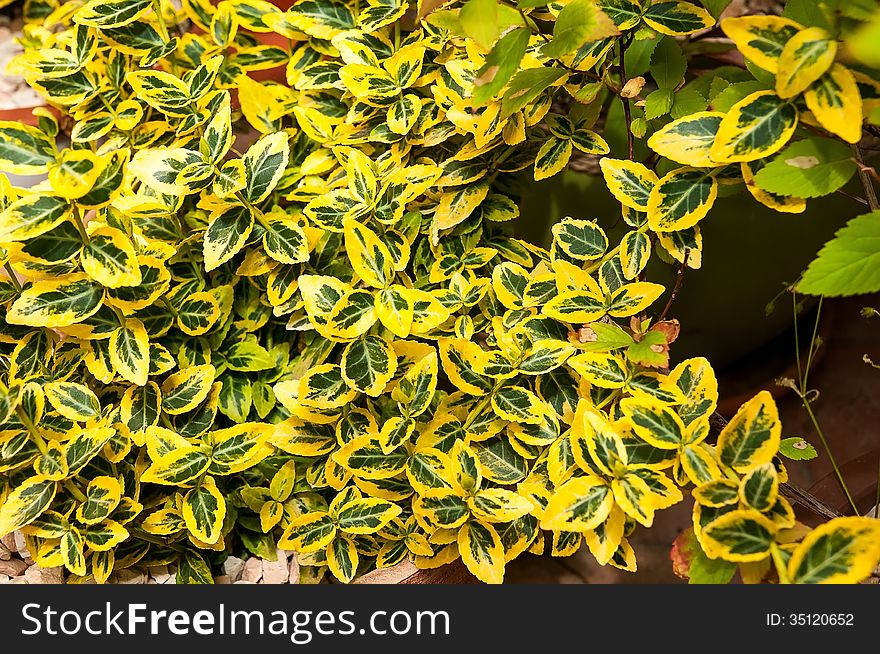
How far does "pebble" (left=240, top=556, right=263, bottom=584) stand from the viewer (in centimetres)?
93

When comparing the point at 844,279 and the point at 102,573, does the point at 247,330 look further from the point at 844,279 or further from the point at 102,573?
the point at 844,279

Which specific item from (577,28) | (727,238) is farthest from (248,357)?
(727,238)

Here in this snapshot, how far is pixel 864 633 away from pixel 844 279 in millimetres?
318

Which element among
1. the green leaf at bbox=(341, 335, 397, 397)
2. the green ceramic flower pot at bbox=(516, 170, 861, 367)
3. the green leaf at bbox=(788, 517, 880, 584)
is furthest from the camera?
the green ceramic flower pot at bbox=(516, 170, 861, 367)

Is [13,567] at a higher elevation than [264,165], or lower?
lower

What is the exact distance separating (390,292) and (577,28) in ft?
1.00

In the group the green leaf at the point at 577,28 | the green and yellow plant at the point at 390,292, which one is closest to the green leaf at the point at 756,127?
the green and yellow plant at the point at 390,292

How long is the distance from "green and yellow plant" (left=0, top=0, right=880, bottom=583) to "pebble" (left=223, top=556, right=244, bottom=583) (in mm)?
19

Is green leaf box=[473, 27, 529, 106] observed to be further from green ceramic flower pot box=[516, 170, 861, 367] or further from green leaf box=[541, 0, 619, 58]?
green ceramic flower pot box=[516, 170, 861, 367]

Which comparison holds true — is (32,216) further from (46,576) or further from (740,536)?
(740,536)

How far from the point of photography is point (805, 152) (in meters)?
0.65

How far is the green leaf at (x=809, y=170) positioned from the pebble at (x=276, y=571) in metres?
0.68

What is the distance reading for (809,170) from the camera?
646 millimetres

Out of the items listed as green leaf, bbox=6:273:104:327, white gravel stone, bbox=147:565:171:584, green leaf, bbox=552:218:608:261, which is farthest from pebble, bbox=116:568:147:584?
green leaf, bbox=552:218:608:261
